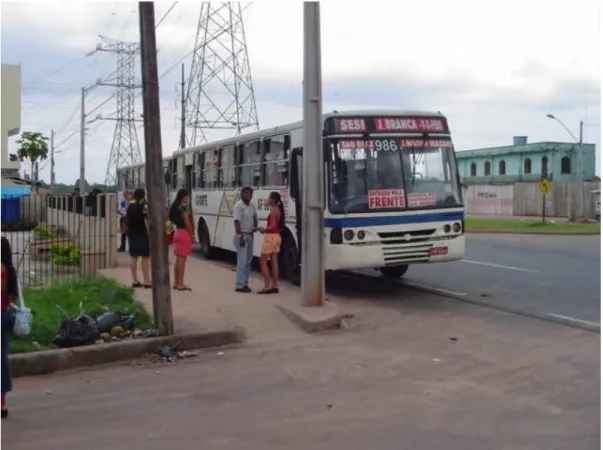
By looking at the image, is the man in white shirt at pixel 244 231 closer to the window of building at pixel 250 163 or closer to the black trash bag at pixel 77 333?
the window of building at pixel 250 163

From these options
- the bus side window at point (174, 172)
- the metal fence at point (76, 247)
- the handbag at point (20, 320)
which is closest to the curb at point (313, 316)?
the handbag at point (20, 320)

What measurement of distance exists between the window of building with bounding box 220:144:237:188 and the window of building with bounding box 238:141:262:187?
0.41 m

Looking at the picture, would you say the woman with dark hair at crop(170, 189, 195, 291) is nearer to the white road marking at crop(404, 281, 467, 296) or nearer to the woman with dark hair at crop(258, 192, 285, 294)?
the woman with dark hair at crop(258, 192, 285, 294)

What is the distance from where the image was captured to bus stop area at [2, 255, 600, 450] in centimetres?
552

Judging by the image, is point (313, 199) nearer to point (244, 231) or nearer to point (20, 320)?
point (244, 231)

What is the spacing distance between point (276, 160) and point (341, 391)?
25.9 feet

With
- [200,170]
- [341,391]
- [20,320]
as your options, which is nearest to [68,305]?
[20,320]

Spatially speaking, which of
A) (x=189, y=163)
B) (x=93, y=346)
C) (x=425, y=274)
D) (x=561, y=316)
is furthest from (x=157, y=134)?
(x=189, y=163)

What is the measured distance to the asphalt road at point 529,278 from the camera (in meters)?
11.5

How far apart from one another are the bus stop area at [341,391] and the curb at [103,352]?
0.54 feet

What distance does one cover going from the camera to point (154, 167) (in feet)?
28.7

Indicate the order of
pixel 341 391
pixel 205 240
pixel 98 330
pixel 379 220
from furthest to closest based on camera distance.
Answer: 1. pixel 205 240
2. pixel 379 220
3. pixel 98 330
4. pixel 341 391

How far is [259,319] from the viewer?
10258 mm

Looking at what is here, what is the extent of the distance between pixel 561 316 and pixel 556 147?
2368 inches
